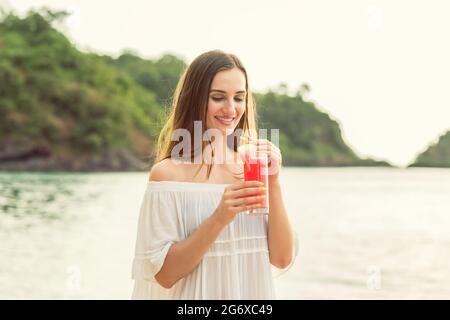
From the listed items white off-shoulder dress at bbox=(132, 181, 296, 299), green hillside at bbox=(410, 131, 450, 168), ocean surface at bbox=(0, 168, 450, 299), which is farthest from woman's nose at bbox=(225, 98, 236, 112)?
green hillside at bbox=(410, 131, 450, 168)

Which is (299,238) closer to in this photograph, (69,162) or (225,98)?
(225,98)

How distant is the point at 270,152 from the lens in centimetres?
156

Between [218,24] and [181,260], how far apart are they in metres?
45.5

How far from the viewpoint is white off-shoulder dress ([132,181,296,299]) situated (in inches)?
61.6

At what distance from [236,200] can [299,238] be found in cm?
1089

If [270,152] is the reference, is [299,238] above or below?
above

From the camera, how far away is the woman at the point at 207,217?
156 cm

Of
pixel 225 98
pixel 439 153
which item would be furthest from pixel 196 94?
pixel 439 153

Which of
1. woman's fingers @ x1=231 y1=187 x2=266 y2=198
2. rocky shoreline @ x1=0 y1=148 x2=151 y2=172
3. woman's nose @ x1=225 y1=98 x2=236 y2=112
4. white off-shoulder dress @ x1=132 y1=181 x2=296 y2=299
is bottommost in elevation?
white off-shoulder dress @ x1=132 y1=181 x2=296 y2=299

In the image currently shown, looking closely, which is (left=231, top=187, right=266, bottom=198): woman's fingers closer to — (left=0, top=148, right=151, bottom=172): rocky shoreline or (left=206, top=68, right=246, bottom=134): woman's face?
(left=206, top=68, right=246, bottom=134): woman's face

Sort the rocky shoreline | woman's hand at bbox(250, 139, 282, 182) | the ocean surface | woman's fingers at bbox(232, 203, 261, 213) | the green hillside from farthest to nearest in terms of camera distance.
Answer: the green hillside → the rocky shoreline → the ocean surface → woman's hand at bbox(250, 139, 282, 182) → woman's fingers at bbox(232, 203, 261, 213)

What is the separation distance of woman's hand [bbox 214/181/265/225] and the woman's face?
0.18 m

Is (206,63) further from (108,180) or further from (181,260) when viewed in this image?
(108,180)
